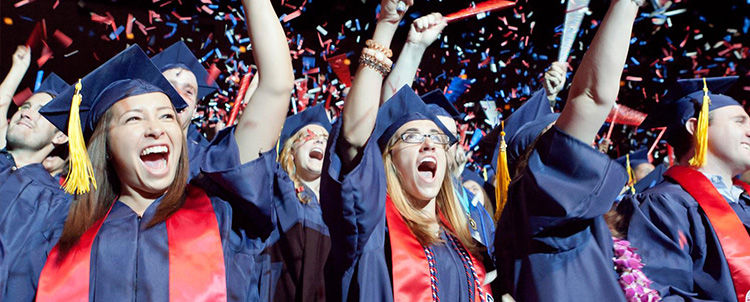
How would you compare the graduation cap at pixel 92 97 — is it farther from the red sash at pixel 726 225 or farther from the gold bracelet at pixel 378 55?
the red sash at pixel 726 225

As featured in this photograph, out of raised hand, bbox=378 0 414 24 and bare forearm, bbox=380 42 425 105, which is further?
bare forearm, bbox=380 42 425 105

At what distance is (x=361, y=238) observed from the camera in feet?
6.63

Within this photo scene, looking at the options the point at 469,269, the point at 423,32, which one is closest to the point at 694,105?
the point at 423,32

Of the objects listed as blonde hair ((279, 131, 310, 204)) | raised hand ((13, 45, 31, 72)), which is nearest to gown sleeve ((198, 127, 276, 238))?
blonde hair ((279, 131, 310, 204))

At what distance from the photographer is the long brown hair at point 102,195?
2023 millimetres

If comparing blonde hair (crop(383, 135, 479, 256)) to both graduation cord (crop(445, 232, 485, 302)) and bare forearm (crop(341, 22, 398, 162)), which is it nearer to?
graduation cord (crop(445, 232, 485, 302))

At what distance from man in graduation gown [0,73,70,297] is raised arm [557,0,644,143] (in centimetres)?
172

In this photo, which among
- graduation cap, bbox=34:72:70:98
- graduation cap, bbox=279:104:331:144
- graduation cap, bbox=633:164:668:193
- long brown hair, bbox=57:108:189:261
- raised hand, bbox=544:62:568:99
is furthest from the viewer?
graduation cap, bbox=633:164:668:193

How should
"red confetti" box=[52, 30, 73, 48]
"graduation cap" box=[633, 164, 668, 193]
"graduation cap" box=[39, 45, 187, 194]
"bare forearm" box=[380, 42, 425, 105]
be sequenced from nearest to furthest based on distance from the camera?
1. "graduation cap" box=[39, 45, 187, 194]
2. "bare forearm" box=[380, 42, 425, 105]
3. "graduation cap" box=[633, 164, 668, 193]
4. "red confetti" box=[52, 30, 73, 48]

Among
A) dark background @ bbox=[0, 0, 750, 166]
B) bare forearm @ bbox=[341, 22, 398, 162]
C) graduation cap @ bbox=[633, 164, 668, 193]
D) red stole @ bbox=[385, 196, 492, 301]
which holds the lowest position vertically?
graduation cap @ bbox=[633, 164, 668, 193]

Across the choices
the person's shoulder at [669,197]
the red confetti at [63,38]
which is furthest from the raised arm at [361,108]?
the red confetti at [63,38]

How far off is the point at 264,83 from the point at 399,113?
2.64 ft

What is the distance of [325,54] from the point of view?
6602mm

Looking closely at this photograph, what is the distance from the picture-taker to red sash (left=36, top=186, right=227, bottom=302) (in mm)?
1894
